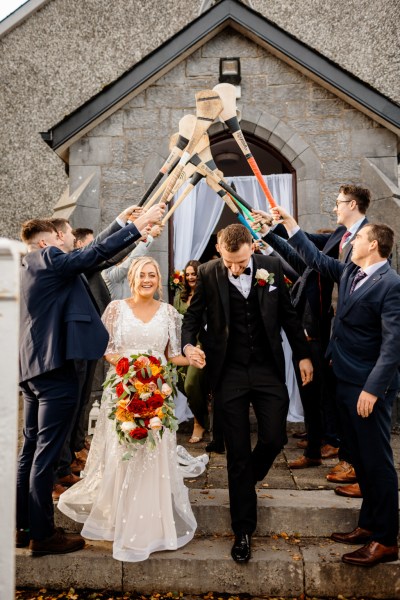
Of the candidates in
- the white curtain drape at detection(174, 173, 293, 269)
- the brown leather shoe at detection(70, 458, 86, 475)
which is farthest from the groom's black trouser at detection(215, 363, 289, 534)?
the white curtain drape at detection(174, 173, 293, 269)

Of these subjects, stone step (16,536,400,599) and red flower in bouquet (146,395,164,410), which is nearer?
stone step (16,536,400,599)

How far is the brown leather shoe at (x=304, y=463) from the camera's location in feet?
15.7

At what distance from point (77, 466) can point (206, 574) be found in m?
A: 1.86

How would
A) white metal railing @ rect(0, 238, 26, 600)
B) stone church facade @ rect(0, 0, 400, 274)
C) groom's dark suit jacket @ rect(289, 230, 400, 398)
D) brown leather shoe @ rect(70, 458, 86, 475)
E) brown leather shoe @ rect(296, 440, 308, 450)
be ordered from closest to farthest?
1. white metal railing @ rect(0, 238, 26, 600)
2. groom's dark suit jacket @ rect(289, 230, 400, 398)
3. brown leather shoe @ rect(70, 458, 86, 475)
4. brown leather shoe @ rect(296, 440, 308, 450)
5. stone church facade @ rect(0, 0, 400, 274)

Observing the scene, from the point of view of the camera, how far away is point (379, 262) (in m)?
3.47

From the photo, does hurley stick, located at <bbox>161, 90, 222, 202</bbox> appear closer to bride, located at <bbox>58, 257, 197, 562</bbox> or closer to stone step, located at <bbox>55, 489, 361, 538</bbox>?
bride, located at <bbox>58, 257, 197, 562</bbox>

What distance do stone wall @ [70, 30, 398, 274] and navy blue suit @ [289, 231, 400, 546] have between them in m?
3.45

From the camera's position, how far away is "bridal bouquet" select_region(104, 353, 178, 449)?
3.45 metres

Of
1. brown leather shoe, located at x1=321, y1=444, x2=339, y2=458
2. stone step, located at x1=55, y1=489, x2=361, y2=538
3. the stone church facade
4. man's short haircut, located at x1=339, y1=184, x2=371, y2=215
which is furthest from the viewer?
the stone church facade

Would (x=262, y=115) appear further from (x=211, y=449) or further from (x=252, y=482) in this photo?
(x=252, y=482)

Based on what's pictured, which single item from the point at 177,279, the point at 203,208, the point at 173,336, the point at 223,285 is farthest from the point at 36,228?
the point at 203,208

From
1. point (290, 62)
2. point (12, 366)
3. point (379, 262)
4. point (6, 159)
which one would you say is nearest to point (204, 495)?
point (379, 262)

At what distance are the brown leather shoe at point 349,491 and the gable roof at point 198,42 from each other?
458 centimetres

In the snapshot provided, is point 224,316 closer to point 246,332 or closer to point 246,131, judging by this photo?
point 246,332
